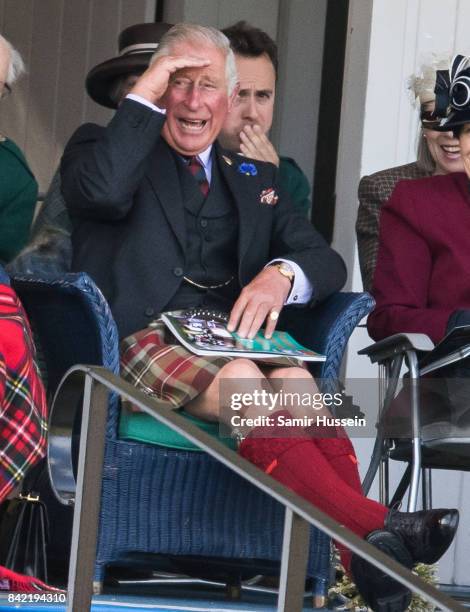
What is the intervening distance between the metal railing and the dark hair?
2340 mm

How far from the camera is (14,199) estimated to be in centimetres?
381

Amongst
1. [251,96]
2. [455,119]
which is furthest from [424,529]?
[251,96]

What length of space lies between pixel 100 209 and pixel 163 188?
8.7 inches

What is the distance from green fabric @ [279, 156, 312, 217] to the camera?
426 cm

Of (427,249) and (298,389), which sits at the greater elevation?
(427,249)

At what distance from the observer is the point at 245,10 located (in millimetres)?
5852

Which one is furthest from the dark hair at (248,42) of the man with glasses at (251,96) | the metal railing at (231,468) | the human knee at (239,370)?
the metal railing at (231,468)

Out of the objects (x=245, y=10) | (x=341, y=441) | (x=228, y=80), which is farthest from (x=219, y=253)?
(x=245, y=10)

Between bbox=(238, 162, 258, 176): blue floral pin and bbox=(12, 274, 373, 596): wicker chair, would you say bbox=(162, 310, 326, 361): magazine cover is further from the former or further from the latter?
bbox=(238, 162, 258, 176): blue floral pin

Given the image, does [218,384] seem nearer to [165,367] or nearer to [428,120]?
[165,367]

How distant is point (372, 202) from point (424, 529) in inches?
70.4

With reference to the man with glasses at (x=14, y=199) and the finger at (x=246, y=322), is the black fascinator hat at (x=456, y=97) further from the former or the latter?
the man with glasses at (x=14, y=199)

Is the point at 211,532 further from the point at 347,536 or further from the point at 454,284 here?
the point at 347,536

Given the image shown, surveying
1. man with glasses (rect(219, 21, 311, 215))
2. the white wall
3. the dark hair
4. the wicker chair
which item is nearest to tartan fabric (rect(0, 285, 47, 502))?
the wicker chair
